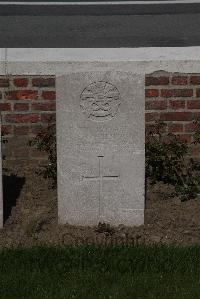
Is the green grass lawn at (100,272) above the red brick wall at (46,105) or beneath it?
beneath

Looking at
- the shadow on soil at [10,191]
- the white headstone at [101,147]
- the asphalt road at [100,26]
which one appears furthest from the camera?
the asphalt road at [100,26]

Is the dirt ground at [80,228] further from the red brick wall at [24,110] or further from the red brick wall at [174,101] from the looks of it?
the red brick wall at [174,101]

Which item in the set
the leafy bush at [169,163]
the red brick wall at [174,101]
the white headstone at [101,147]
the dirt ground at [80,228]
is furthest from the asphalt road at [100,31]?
the white headstone at [101,147]

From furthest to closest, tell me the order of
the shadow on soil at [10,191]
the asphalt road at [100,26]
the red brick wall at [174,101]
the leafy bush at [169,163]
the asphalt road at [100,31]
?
the asphalt road at [100,26]
the asphalt road at [100,31]
the red brick wall at [174,101]
the leafy bush at [169,163]
the shadow on soil at [10,191]

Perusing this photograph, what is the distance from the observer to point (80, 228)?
6328mm

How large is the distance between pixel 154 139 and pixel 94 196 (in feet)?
3.39

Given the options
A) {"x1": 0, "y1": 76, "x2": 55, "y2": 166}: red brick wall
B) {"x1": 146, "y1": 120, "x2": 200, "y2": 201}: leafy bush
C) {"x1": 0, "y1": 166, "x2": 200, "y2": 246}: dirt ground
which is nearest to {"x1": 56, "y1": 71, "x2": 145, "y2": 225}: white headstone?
{"x1": 0, "y1": 166, "x2": 200, "y2": 246}: dirt ground

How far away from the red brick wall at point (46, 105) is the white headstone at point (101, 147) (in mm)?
1159

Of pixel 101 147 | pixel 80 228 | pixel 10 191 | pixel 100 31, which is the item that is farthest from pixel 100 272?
pixel 100 31

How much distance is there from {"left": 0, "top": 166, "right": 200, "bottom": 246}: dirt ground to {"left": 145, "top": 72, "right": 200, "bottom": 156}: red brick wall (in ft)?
1.89

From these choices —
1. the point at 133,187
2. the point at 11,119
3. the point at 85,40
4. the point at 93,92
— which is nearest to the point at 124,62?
the point at 93,92

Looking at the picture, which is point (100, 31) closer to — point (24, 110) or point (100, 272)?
point (24, 110)

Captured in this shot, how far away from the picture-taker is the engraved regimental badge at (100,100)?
609 cm

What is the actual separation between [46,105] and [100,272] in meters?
2.26
